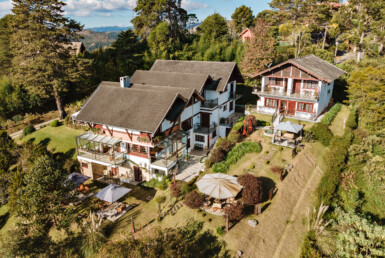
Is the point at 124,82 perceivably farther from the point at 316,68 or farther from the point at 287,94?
the point at 316,68

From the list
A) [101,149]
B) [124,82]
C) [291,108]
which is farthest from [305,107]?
[101,149]

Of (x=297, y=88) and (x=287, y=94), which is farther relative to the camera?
(x=297, y=88)

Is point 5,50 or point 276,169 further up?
point 5,50

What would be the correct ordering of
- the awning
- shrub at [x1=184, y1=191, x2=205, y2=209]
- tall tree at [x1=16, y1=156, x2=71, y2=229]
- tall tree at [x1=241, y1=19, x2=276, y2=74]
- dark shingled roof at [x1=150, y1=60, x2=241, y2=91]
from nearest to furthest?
shrub at [x1=184, y1=191, x2=205, y2=209] → tall tree at [x1=16, y1=156, x2=71, y2=229] → the awning → dark shingled roof at [x1=150, y1=60, x2=241, y2=91] → tall tree at [x1=241, y1=19, x2=276, y2=74]

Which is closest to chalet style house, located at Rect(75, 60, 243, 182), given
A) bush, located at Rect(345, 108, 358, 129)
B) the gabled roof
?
the gabled roof

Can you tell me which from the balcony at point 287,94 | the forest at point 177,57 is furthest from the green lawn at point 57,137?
the balcony at point 287,94

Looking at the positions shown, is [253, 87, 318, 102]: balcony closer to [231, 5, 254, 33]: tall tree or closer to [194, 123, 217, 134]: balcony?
[194, 123, 217, 134]: balcony

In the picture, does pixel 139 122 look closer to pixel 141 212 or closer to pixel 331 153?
pixel 141 212
